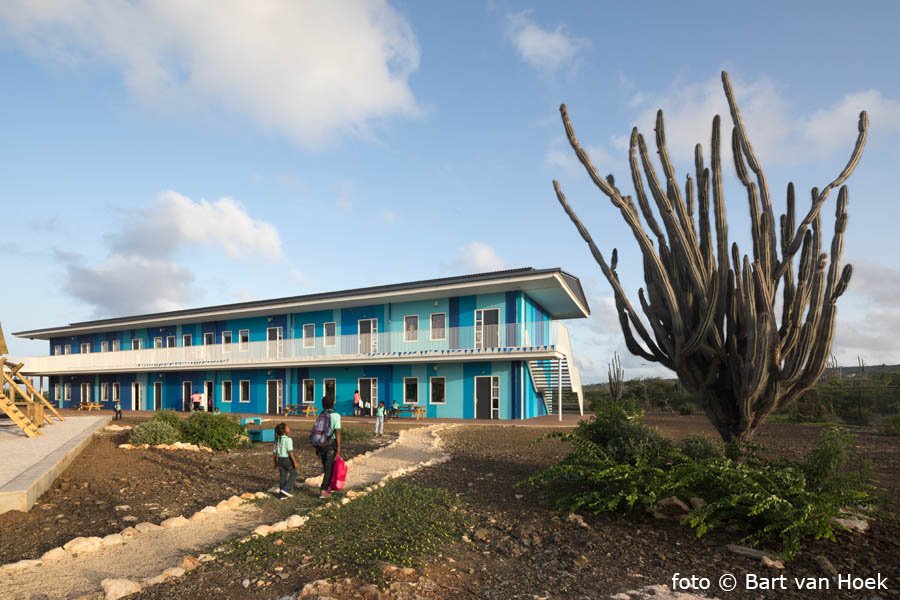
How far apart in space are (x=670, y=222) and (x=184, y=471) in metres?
9.88

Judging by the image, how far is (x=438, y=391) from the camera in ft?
89.1

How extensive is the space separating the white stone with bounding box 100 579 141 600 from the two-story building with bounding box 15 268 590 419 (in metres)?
19.6

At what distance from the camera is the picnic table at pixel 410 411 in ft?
86.6

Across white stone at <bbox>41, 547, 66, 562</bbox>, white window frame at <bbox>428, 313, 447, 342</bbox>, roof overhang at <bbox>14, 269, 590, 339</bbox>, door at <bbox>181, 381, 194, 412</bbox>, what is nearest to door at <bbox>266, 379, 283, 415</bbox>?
roof overhang at <bbox>14, 269, 590, 339</bbox>

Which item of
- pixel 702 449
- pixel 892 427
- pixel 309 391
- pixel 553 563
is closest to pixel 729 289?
pixel 702 449

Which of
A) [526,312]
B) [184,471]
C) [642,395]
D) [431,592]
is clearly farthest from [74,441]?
[642,395]

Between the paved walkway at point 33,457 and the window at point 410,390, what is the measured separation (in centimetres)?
1306

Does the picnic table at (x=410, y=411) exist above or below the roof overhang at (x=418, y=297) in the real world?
below

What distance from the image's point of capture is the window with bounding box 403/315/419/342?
1094 inches

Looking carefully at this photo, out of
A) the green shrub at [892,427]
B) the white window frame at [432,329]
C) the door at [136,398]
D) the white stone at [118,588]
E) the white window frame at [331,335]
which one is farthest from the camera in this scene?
the door at [136,398]

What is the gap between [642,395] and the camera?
39219 millimetres

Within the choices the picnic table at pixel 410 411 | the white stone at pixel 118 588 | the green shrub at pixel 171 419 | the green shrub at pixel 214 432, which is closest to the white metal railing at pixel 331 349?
the picnic table at pixel 410 411

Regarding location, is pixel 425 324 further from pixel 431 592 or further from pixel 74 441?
pixel 431 592

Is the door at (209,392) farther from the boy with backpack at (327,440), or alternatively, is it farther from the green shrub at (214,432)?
the boy with backpack at (327,440)
